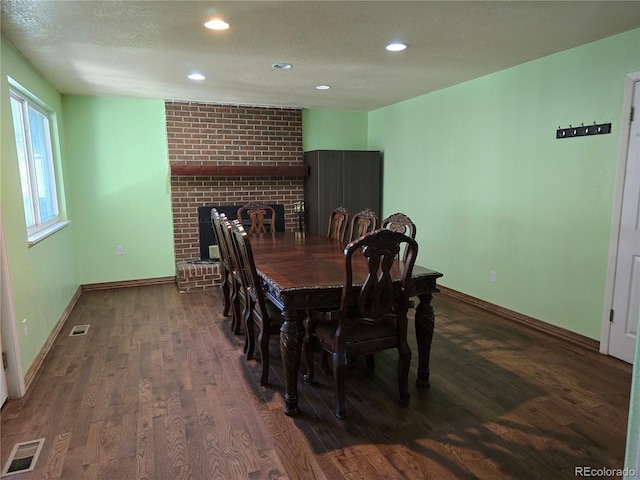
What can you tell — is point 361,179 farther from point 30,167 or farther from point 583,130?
point 30,167

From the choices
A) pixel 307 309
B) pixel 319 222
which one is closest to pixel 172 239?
pixel 319 222

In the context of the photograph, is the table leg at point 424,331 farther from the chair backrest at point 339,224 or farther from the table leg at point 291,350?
the chair backrest at point 339,224

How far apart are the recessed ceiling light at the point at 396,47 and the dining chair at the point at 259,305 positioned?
5.44ft

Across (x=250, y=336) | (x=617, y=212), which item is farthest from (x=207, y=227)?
(x=617, y=212)

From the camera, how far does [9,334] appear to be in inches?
94.3

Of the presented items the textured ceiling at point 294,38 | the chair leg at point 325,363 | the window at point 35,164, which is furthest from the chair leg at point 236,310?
the textured ceiling at point 294,38

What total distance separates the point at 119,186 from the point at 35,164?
3.87 ft

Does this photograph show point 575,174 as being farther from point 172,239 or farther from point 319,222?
point 172,239

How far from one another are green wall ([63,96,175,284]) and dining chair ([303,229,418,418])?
3.41m

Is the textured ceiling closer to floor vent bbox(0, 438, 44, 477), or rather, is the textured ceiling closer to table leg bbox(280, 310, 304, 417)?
table leg bbox(280, 310, 304, 417)

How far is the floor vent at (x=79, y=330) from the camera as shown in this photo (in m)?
3.48

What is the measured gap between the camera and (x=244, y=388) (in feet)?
8.39

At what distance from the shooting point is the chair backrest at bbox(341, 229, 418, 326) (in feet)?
6.66

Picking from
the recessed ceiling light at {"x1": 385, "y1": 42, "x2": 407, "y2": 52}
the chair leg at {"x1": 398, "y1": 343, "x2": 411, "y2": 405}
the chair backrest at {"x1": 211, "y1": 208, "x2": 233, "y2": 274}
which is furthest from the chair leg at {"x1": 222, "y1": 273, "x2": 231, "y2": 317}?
the recessed ceiling light at {"x1": 385, "y1": 42, "x2": 407, "y2": 52}
